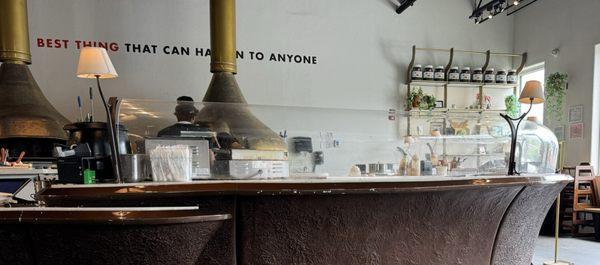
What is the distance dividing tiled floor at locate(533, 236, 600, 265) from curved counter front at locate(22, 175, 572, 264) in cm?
275

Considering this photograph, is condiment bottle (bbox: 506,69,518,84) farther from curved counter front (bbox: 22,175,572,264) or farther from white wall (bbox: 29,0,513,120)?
curved counter front (bbox: 22,175,572,264)

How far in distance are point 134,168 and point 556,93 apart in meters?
6.18

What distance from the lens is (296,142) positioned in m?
2.00

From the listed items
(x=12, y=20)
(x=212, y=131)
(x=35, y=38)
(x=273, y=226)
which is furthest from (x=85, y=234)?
(x=35, y=38)

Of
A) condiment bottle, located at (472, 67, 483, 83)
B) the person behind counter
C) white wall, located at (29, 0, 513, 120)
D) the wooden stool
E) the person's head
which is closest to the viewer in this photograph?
the person behind counter

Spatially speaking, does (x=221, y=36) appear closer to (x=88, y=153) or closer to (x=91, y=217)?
(x=88, y=153)

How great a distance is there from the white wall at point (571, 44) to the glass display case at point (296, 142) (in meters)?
3.92

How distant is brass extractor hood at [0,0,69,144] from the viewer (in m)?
4.29

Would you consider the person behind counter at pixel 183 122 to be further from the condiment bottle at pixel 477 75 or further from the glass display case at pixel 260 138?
the condiment bottle at pixel 477 75

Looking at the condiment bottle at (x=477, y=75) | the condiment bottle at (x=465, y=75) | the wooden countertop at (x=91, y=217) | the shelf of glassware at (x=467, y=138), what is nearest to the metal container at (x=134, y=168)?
the wooden countertop at (x=91, y=217)

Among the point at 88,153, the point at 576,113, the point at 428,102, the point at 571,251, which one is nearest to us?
the point at 88,153

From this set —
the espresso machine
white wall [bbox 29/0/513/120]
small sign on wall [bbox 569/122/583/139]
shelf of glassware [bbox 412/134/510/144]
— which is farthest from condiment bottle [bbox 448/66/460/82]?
the espresso machine

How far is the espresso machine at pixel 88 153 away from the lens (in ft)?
4.94

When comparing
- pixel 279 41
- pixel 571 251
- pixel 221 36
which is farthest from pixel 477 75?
pixel 221 36
